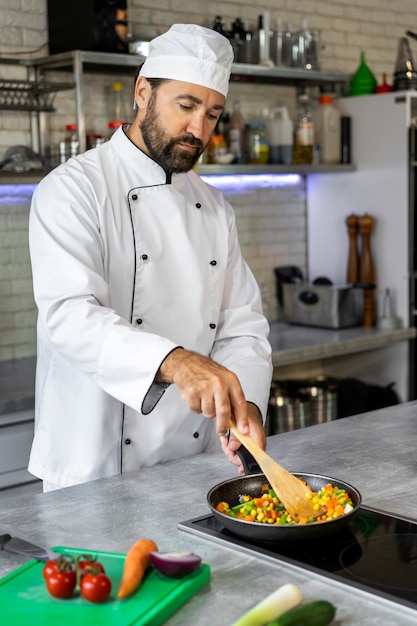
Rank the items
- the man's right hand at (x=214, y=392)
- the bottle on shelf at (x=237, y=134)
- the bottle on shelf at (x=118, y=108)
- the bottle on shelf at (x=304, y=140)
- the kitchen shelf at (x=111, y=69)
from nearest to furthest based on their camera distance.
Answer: the man's right hand at (x=214, y=392)
the kitchen shelf at (x=111, y=69)
the bottle on shelf at (x=118, y=108)
the bottle on shelf at (x=237, y=134)
the bottle on shelf at (x=304, y=140)

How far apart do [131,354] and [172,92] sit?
31.9 inches

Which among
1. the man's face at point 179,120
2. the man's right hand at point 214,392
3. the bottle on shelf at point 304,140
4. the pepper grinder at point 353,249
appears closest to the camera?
the man's right hand at point 214,392

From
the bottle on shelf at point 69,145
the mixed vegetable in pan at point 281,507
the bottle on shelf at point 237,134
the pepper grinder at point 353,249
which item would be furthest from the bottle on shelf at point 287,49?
the mixed vegetable in pan at point 281,507

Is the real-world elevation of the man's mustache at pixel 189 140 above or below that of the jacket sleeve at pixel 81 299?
above

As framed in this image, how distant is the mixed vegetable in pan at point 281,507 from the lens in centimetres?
168

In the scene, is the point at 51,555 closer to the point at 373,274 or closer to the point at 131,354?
the point at 131,354

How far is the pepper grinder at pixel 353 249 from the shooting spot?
5.03m

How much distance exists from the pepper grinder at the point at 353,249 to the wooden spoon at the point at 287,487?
11.1 ft

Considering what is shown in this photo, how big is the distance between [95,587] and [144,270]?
1.21 m

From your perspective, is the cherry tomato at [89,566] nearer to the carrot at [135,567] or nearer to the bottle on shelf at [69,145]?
the carrot at [135,567]

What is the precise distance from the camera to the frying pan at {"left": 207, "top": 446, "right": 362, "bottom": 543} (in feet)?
5.22

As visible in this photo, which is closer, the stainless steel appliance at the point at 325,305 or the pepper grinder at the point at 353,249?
the stainless steel appliance at the point at 325,305

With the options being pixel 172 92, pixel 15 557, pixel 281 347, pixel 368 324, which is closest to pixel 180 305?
pixel 172 92

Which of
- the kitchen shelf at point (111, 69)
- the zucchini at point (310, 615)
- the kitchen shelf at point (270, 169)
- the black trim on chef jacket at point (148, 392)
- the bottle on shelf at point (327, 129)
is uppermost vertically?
the kitchen shelf at point (111, 69)
